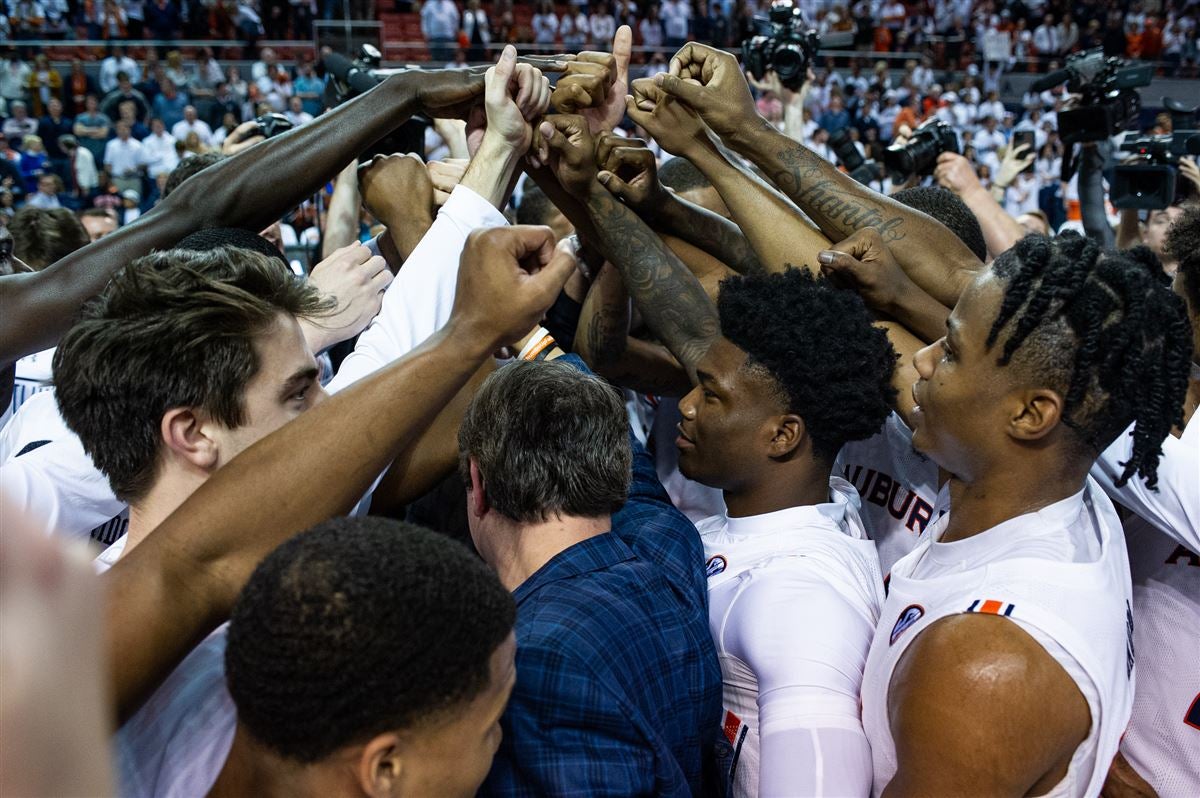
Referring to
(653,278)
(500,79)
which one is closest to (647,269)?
(653,278)

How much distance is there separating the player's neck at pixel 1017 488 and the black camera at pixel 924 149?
9.62 ft

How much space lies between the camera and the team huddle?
4.34 feet

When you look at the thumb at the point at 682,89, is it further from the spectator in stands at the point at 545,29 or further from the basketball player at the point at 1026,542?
the spectator in stands at the point at 545,29

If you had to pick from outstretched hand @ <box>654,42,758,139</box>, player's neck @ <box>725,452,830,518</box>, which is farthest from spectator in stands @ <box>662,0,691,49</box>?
player's neck @ <box>725,452,830,518</box>

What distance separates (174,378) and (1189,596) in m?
2.09

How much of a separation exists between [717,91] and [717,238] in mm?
505

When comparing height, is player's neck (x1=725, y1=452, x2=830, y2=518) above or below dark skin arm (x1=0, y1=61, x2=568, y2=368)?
below

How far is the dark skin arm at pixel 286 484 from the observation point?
4.71ft

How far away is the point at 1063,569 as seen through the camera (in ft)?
5.90

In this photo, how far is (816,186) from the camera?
261 centimetres

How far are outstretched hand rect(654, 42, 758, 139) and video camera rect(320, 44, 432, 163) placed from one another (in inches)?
31.9

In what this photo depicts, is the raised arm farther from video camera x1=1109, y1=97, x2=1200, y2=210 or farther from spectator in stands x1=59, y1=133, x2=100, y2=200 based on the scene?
spectator in stands x1=59, y1=133, x2=100, y2=200

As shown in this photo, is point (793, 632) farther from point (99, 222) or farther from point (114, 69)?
point (114, 69)

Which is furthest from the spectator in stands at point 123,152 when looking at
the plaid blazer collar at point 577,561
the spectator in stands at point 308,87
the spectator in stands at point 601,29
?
the plaid blazer collar at point 577,561
